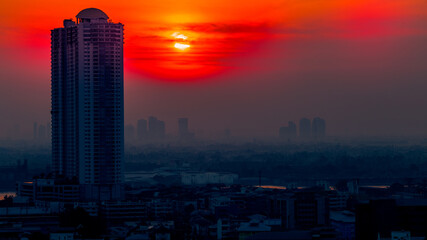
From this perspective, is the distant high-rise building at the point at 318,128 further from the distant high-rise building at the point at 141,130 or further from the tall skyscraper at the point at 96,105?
the tall skyscraper at the point at 96,105

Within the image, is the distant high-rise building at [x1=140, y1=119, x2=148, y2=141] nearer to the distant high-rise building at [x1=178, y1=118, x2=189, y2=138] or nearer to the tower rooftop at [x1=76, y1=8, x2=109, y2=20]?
the distant high-rise building at [x1=178, y1=118, x2=189, y2=138]

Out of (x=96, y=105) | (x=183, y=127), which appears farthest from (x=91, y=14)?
(x=183, y=127)

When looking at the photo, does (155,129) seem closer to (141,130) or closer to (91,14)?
(141,130)

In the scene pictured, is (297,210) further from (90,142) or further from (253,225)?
(90,142)

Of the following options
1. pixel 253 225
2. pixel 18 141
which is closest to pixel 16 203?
pixel 253 225

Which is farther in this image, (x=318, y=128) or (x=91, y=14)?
(x=318, y=128)

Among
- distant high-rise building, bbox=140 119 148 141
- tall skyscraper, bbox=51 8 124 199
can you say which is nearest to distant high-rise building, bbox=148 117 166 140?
distant high-rise building, bbox=140 119 148 141
